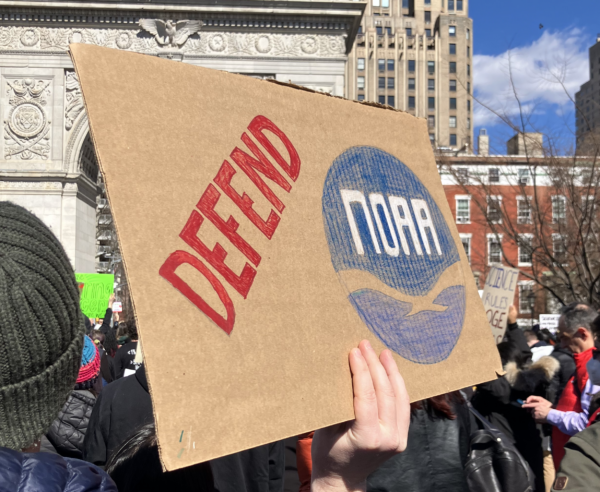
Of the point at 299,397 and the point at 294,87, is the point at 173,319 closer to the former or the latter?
the point at 299,397

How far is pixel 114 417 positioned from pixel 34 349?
213 cm

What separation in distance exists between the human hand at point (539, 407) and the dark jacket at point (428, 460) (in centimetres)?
191

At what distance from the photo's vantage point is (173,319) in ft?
3.34

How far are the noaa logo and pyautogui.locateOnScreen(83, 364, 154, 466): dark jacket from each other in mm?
1962

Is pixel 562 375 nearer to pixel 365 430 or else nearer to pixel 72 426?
pixel 72 426

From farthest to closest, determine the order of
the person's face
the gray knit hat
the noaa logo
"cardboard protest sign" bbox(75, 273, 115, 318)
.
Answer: "cardboard protest sign" bbox(75, 273, 115, 318), the person's face, the noaa logo, the gray knit hat

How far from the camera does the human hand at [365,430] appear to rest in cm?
124

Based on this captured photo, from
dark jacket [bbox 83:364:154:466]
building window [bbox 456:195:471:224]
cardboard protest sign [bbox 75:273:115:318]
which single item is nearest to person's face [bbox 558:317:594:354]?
dark jacket [bbox 83:364:154:466]

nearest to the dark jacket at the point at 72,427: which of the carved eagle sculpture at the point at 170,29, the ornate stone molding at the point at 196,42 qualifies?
the ornate stone molding at the point at 196,42

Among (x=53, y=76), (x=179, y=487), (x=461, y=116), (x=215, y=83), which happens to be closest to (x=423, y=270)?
(x=215, y=83)

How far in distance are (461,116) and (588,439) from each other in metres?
97.0

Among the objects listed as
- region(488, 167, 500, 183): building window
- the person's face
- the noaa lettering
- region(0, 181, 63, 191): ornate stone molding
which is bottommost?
the person's face

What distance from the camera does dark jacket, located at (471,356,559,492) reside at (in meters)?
4.80

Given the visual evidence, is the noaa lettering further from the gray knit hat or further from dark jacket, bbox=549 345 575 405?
dark jacket, bbox=549 345 575 405
